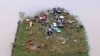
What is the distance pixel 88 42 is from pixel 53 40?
165 millimetres

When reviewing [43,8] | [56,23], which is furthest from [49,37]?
[43,8]

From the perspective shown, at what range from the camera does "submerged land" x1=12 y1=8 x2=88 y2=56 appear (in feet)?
4.54

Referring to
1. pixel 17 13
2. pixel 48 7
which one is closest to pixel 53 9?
pixel 48 7

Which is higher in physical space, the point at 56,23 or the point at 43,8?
the point at 43,8

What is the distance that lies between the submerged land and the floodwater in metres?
0.03

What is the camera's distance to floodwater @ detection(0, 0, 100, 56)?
4.68ft

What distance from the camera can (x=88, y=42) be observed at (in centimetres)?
145

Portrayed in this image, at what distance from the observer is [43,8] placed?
1.59m

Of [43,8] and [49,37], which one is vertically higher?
[43,8]

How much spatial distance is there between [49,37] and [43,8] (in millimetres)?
209

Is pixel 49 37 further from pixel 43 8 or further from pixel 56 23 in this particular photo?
pixel 43 8

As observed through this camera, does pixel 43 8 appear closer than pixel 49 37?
No

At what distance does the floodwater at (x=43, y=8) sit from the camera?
1.43m

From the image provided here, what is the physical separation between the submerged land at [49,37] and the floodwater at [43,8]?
32 millimetres
